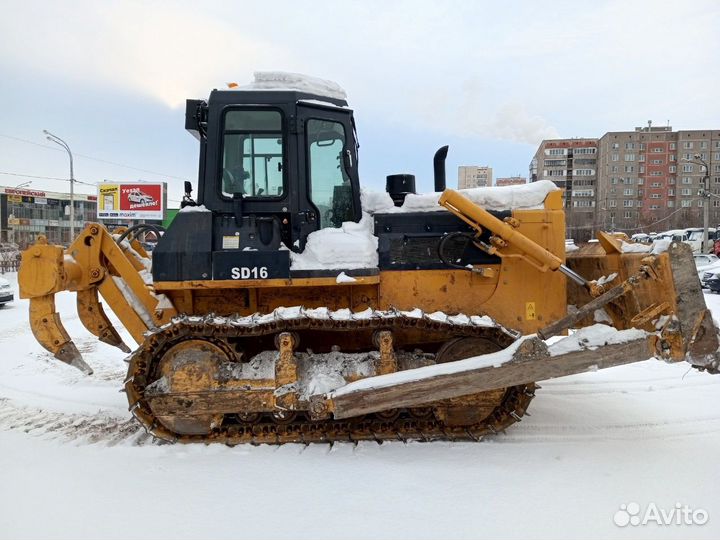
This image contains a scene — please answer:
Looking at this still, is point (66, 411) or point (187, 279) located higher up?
point (187, 279)

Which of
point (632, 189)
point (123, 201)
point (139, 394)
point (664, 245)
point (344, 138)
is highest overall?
point (632, 189)

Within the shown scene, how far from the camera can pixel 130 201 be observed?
33906mm

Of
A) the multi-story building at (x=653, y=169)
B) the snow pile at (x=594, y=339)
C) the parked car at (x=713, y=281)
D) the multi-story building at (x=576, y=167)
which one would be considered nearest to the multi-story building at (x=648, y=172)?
the multi-story building at (x=653, y=169)

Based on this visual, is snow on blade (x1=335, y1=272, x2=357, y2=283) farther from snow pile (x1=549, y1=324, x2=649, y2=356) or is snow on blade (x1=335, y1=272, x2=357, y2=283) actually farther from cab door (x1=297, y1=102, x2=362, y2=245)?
snow pile (x1=549, y1=324, x2=649, y2=356)

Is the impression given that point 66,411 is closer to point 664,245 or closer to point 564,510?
point 564,510

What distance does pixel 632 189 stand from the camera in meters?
74.8

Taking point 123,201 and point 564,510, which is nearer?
point 564,510

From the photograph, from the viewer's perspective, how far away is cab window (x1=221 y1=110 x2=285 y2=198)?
4371mm

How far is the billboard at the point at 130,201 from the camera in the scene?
33750 millimetres

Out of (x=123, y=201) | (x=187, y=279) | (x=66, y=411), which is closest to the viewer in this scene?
(x=187, y=279)

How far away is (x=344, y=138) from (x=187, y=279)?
1.96 meters

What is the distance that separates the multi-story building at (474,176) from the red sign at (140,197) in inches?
1208

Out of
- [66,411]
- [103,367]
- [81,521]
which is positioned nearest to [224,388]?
[81,521]

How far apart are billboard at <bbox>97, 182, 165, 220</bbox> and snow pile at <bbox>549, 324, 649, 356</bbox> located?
34.4 meters
